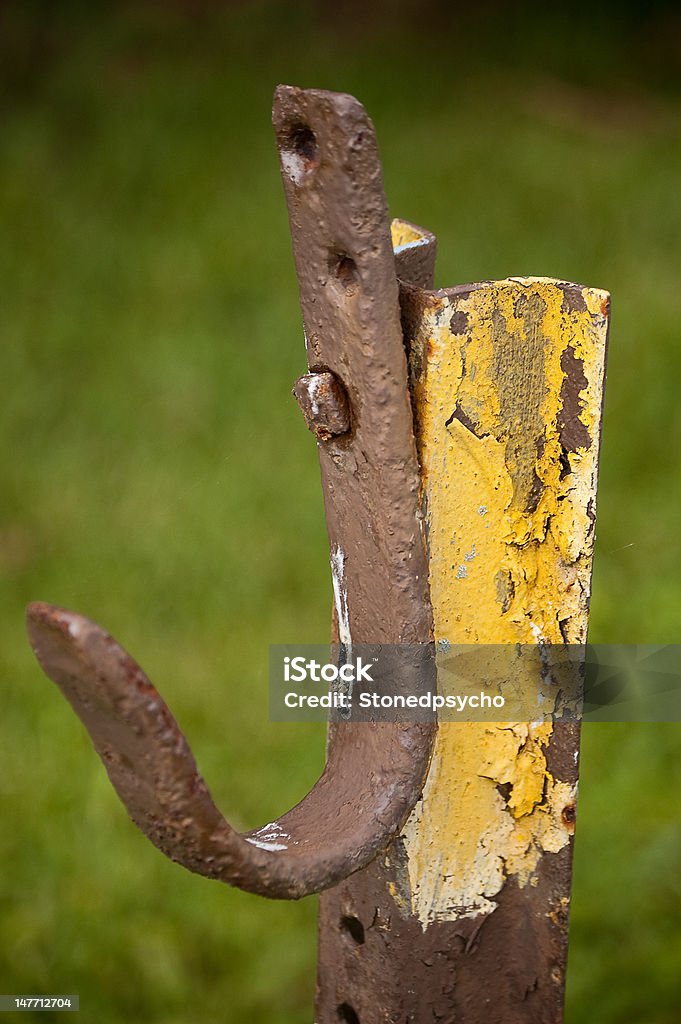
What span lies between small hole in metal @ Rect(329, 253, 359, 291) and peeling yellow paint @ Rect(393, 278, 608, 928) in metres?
0.06

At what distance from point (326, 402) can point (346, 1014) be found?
23.5 inches

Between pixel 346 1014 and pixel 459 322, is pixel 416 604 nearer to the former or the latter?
pixel 459 322

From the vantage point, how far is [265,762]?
2324 mm

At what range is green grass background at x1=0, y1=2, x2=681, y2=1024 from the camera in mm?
1937

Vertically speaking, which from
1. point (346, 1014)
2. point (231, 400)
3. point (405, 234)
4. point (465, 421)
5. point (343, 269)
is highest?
point (231, 400)

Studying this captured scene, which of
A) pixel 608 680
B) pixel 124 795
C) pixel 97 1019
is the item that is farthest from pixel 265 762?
pixel 124 795

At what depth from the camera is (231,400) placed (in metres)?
3.35

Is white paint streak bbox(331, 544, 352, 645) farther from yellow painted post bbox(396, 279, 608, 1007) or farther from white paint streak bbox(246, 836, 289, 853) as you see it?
white paint streak bbox(246, 836, 289, 853)

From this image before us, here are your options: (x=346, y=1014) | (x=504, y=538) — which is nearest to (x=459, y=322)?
(x=504, y=538)

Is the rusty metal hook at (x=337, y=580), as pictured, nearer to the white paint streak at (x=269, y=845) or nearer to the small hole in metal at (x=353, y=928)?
the white paint streak at (x=269, y=845)

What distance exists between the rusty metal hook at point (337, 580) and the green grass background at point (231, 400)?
1013 millimetres

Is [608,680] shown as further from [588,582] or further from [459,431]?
[459,431]

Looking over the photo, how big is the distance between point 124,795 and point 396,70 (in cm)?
466

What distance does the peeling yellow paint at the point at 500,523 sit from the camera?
92cm
